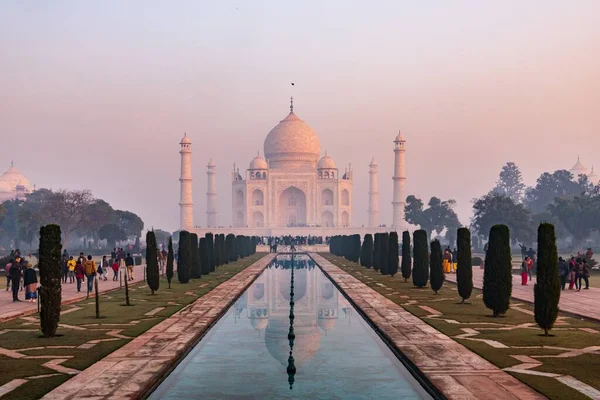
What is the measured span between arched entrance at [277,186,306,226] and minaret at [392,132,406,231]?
1343cm

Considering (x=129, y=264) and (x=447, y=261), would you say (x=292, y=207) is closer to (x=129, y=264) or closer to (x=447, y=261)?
(x=447, y=261)

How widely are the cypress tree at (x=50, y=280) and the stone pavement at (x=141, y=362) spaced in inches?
62.6

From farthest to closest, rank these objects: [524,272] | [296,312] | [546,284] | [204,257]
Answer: [204,257] < [524,272] < [296,312] < [546,284]

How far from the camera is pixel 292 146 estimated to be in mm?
93938

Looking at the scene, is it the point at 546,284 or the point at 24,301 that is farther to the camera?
the point at 24,301

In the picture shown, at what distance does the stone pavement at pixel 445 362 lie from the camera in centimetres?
902

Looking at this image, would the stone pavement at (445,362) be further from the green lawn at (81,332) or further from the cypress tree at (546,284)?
the green lawn at (81,332)

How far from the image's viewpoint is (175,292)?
922 inches

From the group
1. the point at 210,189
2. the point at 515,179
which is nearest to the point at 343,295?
the point at 210,189

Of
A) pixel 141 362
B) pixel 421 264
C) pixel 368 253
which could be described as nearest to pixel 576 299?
pixel 421 264

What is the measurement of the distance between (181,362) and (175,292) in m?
12.2

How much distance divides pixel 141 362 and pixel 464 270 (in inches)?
416

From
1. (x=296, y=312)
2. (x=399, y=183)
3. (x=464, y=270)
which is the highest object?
(x=399, y=183)

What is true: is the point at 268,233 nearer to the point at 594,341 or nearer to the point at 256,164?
the point at 256,164
